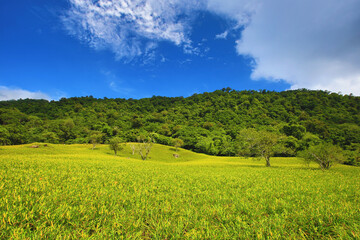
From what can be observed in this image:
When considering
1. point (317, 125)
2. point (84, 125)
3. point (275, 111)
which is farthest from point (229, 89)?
point (84, 125)

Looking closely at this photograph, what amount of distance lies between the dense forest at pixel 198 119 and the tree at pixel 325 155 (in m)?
41.8

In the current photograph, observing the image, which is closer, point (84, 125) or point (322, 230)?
point (322, 230)

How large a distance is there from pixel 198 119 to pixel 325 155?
108 meters

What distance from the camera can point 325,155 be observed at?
2369 centimetres

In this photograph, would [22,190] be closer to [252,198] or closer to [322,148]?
[252,198]

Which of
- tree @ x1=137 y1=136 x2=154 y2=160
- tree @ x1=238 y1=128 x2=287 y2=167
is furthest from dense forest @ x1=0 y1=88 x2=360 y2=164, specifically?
tree @ x1=238 y1=128 x2=287 y2=167

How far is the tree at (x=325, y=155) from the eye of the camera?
904 inches

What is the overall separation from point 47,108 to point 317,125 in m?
194

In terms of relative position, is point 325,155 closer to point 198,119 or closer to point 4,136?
point 4,136

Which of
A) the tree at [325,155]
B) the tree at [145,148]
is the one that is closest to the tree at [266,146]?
the tree at [325,155]

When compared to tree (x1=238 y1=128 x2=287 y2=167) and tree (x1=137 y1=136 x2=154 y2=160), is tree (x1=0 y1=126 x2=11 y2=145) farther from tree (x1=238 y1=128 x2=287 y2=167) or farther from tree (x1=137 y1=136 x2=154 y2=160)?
tree (x1=238 y1=128 x2=287 y2=167)

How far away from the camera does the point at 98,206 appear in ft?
15.5

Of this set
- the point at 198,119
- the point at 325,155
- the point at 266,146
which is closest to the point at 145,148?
the point at 266,146

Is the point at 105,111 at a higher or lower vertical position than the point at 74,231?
higher
